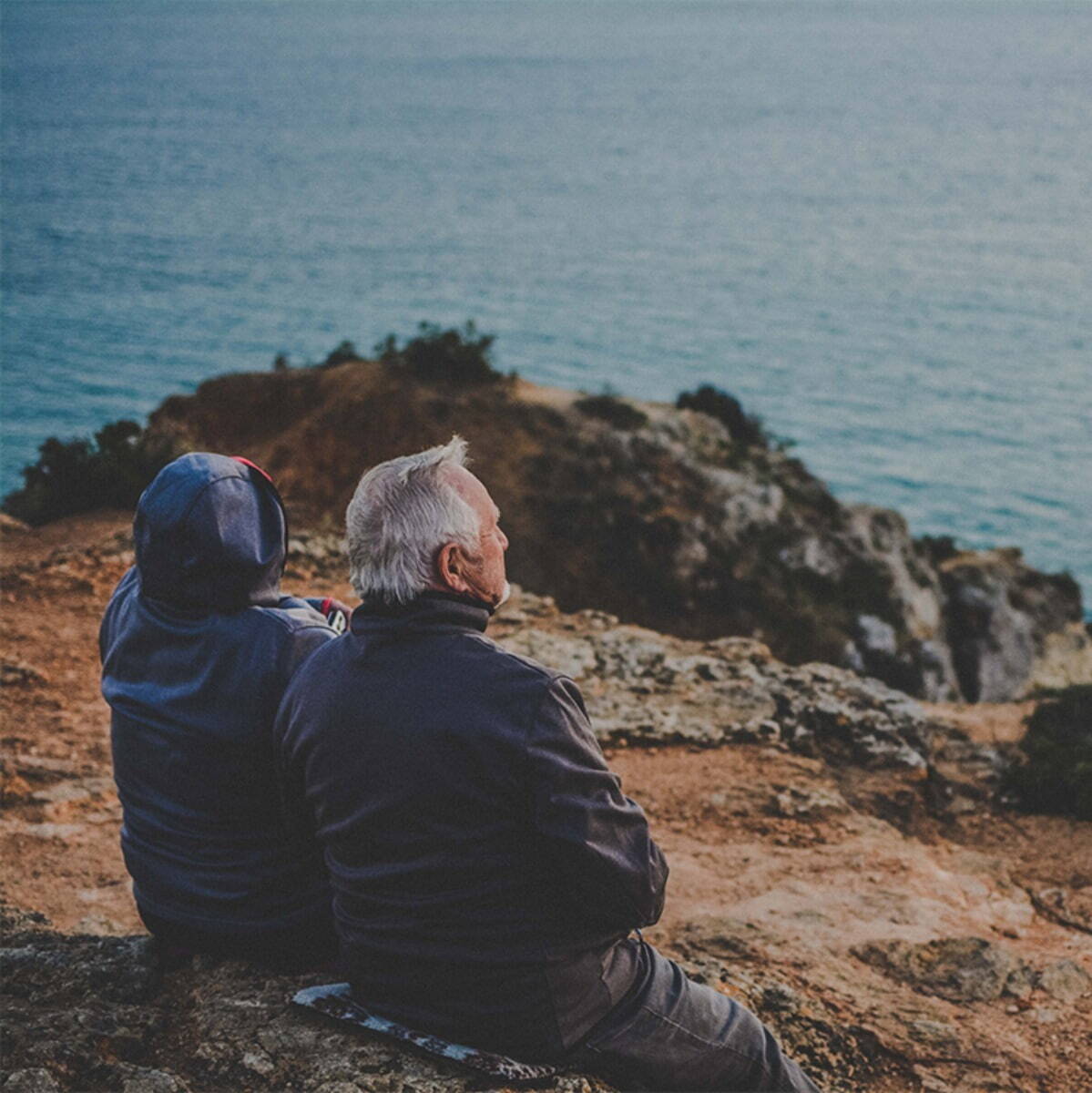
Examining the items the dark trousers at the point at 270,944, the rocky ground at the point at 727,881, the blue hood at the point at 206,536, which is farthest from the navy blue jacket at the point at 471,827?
the dark trousers at the point at 270,944

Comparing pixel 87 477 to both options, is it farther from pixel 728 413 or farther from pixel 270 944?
pixel 728 413

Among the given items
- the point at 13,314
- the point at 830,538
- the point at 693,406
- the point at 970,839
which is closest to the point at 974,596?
the point at 830,538

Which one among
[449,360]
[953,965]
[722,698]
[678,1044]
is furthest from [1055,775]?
[449,360]

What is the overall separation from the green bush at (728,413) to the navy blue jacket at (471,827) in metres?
23.9

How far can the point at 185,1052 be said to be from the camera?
148 inches

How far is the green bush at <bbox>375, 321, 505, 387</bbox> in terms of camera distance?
2345 centimetres

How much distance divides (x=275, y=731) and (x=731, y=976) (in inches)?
101

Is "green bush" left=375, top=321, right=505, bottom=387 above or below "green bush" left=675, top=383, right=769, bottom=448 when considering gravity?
above

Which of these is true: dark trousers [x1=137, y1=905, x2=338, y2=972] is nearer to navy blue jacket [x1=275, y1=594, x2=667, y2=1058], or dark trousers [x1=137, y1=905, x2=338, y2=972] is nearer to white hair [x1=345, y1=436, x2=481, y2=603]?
navy blue jacket [x1=275, y1=594, x2=667, y2=1058]

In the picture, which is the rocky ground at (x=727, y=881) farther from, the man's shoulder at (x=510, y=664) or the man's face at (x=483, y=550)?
the man's face at (x=483, y=550)

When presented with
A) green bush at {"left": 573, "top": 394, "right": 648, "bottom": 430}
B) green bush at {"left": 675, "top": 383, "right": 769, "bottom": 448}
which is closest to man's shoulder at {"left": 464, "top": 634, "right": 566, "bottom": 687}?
green bush at {"left": 573, "top": 394, "right": 648, "bottom": 430}

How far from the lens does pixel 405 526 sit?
129 inches

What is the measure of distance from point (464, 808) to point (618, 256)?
221ft

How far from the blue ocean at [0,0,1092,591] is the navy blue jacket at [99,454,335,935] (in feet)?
96.6
